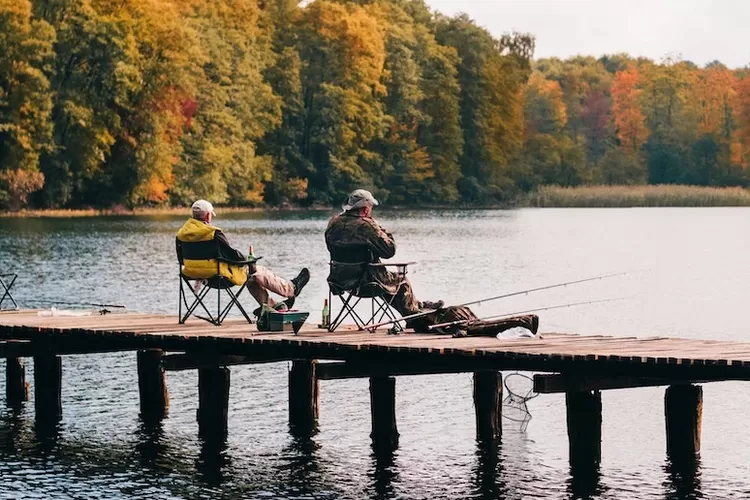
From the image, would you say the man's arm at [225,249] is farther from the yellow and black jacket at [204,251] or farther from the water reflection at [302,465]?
the water reflection at [302,465]

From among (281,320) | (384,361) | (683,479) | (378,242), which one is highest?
(378,242)

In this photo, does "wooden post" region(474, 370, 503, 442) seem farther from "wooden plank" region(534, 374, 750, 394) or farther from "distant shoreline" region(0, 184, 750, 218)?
"distant shoreline" region(0, 184, 750, 218)

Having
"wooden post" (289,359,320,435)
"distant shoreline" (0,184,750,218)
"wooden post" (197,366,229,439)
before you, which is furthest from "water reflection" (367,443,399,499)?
"distant shoreline" (0,184,750,218)

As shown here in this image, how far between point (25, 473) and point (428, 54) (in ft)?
274

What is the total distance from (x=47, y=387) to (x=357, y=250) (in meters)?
3.87

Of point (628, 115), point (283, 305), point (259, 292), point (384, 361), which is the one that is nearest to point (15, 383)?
point (259, 292)

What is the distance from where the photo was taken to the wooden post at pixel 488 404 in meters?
16.2

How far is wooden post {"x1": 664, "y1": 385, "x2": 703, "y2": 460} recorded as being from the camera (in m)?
15.1

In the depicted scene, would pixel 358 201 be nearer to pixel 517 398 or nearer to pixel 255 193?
pixel 517 398

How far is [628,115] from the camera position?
394 feet

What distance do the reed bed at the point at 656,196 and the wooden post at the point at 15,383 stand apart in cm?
7549

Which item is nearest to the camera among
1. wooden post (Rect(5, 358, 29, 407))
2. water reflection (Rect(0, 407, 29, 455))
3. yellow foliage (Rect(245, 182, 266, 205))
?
water reflection (Rect(0, 407, 29, 455))

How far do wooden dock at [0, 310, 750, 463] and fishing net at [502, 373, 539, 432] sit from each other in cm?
124

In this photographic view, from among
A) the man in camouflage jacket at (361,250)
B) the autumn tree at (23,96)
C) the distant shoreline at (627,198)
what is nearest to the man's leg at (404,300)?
the man in camouflage jacket at (361,250)
